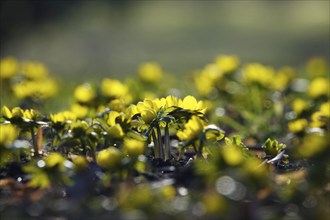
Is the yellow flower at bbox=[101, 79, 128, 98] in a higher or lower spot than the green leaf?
lower

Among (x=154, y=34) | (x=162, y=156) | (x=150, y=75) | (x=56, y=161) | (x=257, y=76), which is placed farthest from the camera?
(x=154, y=34)

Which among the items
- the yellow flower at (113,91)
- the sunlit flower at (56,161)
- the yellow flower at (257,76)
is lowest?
the yellow flower at (257,76)

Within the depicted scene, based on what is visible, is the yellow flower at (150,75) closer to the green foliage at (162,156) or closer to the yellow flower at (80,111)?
the green foliage at (162,156)

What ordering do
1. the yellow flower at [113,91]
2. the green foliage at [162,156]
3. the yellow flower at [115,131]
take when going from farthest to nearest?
the yellow flower at [113,91] → the yellow flower at [115,131] → the green foliage at [162,156]

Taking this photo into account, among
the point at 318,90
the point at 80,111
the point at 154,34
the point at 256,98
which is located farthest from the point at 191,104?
the point at 154,34

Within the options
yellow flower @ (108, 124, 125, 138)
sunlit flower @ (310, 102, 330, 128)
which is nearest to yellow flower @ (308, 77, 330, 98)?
sunlit flower @ (310, 102, 330, 128)

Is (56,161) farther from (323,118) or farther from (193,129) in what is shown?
(323,118)

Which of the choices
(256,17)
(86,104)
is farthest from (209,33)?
(86,104)

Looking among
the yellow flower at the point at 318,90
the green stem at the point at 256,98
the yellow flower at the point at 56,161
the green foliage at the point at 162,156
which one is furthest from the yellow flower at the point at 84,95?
the yellow flower at the point at 56,161

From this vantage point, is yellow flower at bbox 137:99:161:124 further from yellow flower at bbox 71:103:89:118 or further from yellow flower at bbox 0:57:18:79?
yellow flower at bbox 0:57:18:79
